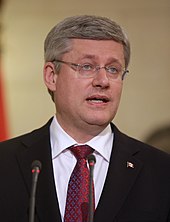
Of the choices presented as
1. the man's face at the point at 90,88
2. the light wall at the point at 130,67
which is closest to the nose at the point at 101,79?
the man's face at the point at 90,88

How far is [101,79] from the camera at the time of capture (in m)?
2.22

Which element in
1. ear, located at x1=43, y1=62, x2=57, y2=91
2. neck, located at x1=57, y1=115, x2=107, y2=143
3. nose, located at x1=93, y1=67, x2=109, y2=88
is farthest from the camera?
ear, located at x1=43, y1=62, x2=57, y2=91

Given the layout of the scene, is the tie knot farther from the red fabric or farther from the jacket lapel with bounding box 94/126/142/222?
the red fabric

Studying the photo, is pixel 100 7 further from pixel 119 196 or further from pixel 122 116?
pixel 119 196

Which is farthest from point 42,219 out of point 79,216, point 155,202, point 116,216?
point 155,202

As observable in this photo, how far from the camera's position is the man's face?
225cm

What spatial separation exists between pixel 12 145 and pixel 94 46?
0.55 meters

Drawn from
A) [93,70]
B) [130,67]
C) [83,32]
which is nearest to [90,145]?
[93,70]

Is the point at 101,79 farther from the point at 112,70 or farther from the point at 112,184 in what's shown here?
the point at 112,184

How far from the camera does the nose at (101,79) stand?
7.29 feet

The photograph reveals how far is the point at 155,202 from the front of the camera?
2164mm

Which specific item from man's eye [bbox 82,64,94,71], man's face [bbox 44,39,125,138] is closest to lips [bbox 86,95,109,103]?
man's face [bbox 44,39,125,138]

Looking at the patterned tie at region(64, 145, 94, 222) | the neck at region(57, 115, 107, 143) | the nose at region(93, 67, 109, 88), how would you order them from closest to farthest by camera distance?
the patterned tie at region(64, 145, 94, 222)
the nose at region(93, 67, 109, 88)
the neck at region(57, 115, 107, 143)

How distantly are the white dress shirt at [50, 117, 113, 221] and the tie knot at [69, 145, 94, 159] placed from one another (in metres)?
0.02
